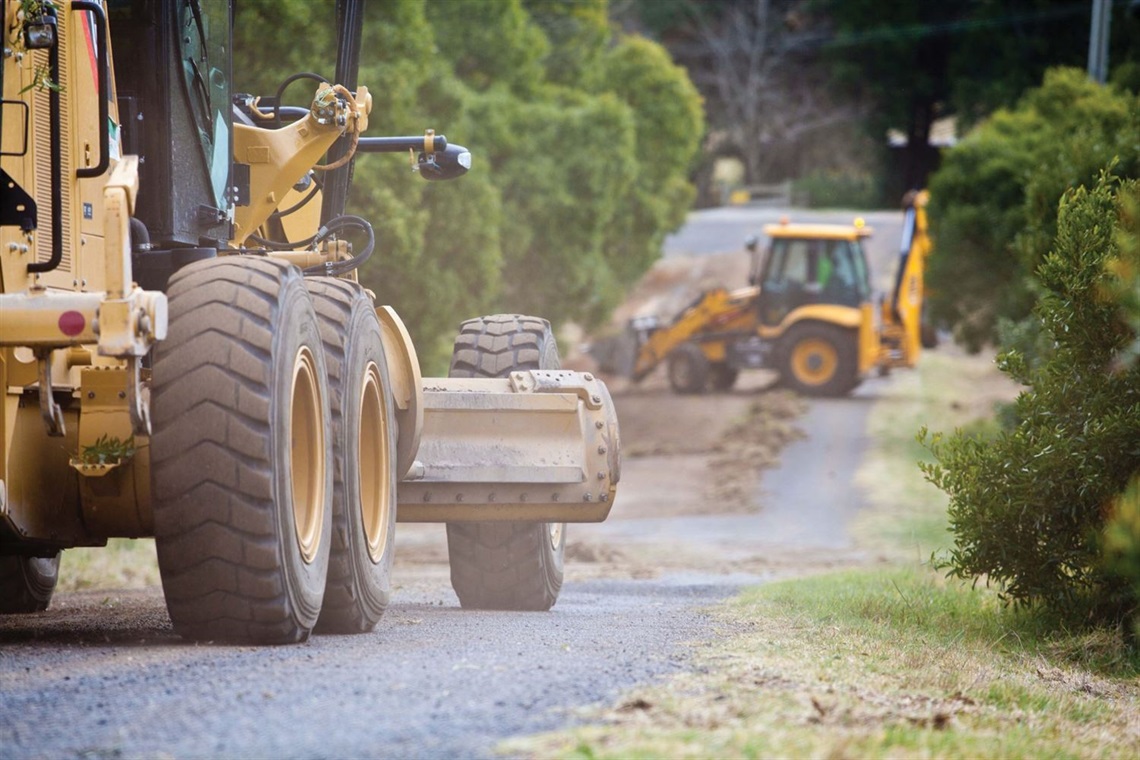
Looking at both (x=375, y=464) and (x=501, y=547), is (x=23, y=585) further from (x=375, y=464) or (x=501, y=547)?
(x=501, y=547)

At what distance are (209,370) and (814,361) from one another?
26.8 metres

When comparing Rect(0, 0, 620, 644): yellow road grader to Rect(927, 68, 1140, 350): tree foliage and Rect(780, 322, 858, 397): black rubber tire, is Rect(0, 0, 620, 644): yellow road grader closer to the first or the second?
Rect(927, 68, 1140, 350): tree foliage

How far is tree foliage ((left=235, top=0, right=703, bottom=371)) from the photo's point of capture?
19.2 m

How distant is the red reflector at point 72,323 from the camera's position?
19.0ft

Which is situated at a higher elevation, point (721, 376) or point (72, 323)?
point (72, 323)

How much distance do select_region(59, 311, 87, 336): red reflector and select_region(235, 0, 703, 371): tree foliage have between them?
35.1 feet

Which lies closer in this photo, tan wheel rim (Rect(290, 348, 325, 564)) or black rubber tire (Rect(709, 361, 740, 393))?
tan wheel rim (Rect(290, 348, 325, 564))

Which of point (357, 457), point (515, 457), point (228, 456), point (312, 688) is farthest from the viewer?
point (515, 457)

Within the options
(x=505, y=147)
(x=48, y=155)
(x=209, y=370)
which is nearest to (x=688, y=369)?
(x=505, y=147)

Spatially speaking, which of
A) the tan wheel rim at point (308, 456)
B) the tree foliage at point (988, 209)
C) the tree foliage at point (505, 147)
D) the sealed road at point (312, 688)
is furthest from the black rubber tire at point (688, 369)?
the tan wheel rim at point (308, 456)

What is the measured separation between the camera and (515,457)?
29.7ft

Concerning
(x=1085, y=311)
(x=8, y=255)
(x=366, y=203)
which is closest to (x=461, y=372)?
(x=1085, y=311)

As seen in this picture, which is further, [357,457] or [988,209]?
[988,209]

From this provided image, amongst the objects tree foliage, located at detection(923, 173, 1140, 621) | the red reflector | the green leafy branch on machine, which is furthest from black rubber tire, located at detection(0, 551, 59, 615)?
the green leafy branch on machine
